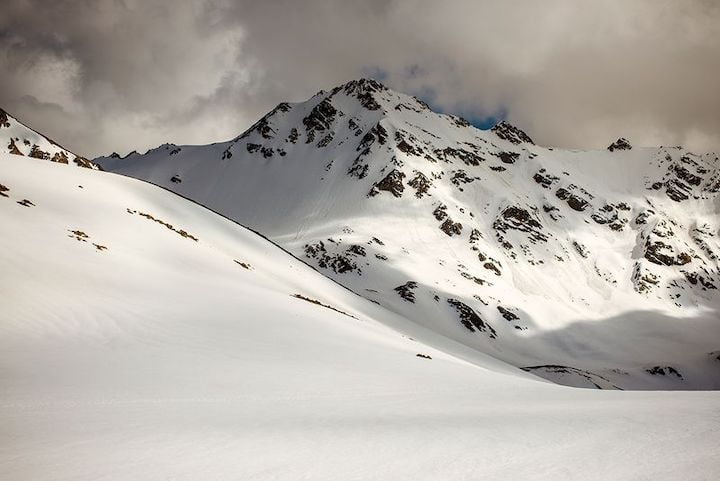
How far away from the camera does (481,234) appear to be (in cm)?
13612

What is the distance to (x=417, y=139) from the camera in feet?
561

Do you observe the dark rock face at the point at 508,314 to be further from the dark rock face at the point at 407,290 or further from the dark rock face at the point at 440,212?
the dark rock face at the point at 440,212

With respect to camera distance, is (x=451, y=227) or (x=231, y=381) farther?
(x=451, y=227)

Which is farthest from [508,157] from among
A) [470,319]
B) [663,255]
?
[470,319]

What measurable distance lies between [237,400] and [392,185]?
136 m

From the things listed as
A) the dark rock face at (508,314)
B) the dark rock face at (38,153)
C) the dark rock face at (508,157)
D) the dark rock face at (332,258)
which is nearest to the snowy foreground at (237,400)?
the dark rock face at (38,153)

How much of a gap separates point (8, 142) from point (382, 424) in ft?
309

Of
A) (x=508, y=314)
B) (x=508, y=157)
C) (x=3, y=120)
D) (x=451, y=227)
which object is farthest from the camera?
(x=508, y=157)

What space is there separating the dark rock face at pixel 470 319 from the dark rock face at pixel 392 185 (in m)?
57.7

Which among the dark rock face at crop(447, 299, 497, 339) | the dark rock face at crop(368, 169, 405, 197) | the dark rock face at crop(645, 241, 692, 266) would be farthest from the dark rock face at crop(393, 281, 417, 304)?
the dark rock face at crop(645, 241, 692, 266)

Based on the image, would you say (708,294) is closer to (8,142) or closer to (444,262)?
(444,262)

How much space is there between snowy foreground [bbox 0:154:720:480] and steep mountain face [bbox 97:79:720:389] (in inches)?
2535

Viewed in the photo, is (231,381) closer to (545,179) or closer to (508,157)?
(545,179)

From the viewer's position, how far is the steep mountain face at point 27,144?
70.9 meters
